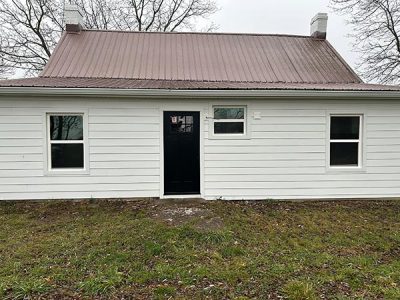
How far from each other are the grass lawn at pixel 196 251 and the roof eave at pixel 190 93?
241cm

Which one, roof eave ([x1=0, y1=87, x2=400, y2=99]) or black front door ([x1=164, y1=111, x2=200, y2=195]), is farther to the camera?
black front door ([x1=164, y1=111, x2=200, y2=195])

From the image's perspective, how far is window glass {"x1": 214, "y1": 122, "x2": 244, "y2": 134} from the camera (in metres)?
7.12

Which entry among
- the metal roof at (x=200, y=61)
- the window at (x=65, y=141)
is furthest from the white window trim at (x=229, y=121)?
the window at (x=65, y=141)

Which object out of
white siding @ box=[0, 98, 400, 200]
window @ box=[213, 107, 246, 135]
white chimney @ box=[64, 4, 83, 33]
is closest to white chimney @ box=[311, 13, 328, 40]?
white siding @ box=[0, 98, 400, 200]

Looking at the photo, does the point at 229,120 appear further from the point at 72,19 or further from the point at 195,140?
the point at 72,19

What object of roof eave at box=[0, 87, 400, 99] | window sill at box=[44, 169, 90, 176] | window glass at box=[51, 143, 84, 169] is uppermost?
roof eave at box=[0, 87, 400, 99]

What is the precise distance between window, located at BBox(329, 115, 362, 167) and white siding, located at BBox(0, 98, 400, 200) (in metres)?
0.18

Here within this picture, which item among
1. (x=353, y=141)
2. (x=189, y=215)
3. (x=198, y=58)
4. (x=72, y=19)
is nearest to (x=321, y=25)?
(x=198, y=58)

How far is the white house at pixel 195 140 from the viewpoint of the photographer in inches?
265

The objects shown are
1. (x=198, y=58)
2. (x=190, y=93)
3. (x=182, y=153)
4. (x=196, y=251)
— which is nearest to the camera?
(x=196, y=251)

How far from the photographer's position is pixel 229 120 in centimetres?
709

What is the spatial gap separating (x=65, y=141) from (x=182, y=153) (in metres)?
2.66

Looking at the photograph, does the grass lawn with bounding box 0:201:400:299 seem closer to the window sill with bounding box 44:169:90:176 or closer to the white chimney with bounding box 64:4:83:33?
the window sill with bounding box 44:169:90:176

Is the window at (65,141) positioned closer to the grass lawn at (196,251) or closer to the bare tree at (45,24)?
the grass lawn at (196,251)
